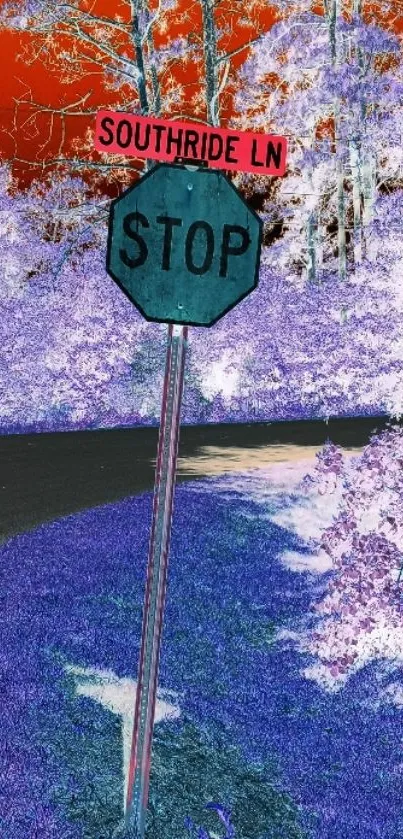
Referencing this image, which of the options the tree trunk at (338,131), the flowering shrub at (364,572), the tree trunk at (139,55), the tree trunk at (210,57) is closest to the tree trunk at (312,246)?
the tree trunk at (338,131)

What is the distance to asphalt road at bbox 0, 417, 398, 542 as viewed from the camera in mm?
11867

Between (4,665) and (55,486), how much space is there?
22.4 feet

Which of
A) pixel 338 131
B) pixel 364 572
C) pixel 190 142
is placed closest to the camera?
pixel 190 142

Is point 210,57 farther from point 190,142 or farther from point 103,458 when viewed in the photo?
point 190,142

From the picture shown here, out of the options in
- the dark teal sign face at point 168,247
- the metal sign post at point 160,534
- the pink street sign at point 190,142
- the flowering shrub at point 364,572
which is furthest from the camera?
the flowering shrub at point 364,572

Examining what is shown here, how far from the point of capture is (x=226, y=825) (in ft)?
15.0

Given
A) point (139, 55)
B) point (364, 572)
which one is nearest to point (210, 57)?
point (139, 55)

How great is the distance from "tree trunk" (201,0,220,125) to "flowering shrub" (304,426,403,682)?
15.9 metres

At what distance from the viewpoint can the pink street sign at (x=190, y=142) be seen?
11.6 ft

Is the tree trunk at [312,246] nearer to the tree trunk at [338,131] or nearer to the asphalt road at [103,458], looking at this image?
the tree trunk at [338,131]

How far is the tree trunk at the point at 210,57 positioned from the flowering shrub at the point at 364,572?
15.9m

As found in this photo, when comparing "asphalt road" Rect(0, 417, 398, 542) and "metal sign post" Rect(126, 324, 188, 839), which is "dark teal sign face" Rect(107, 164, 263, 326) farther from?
"asphalt road" Rect(0, 417, 398, 542)

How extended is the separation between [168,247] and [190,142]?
1.26 feet

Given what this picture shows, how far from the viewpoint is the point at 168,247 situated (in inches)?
144
